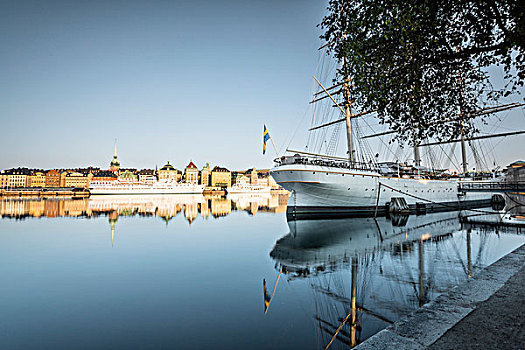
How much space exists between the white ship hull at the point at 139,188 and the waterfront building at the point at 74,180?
193 ft

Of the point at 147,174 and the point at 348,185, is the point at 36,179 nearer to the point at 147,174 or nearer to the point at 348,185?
the point at 147,174

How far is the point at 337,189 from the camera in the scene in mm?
27906

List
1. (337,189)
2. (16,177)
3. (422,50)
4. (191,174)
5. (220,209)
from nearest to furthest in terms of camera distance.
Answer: (422,50) < (337,189) < (220,209) < (16,177) < (191,174)

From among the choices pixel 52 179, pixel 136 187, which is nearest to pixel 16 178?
pixel 52 179

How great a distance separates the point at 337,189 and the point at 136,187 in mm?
109444

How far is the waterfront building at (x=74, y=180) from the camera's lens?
15850 centimetres

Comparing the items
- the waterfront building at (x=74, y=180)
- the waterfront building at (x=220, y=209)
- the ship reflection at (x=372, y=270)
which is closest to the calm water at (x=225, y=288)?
the ship reflection at (x=372, y=270)

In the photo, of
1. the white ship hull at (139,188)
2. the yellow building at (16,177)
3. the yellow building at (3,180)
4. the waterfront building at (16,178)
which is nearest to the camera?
the white ship hull at (139,188)

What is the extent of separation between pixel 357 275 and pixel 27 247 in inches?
676

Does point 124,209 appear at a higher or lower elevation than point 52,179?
lower

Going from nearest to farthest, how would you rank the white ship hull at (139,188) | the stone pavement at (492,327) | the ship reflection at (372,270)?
the stone pavement at (492,327) < the ship reflection at (372,270) < the white ship hull at (139,188)

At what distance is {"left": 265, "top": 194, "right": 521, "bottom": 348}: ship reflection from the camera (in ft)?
18.8

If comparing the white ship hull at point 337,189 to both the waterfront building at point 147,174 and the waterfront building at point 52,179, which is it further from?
the waterfront building at point 52,179

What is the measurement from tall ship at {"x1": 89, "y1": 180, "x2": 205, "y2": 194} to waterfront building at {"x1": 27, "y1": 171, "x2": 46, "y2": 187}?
223 feet
